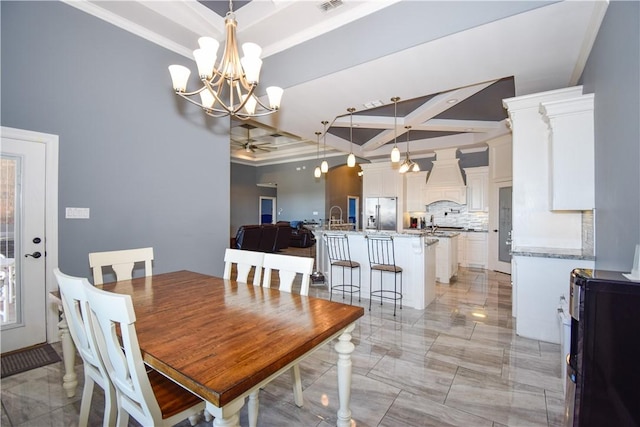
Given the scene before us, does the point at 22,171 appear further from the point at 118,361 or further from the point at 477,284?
the point at 477,284

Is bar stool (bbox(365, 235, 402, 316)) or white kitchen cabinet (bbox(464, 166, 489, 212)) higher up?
white kitchen cabinet (bbox(464, 166, 489, 212))

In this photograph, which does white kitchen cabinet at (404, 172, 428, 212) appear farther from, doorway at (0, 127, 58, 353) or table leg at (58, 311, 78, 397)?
table leg at (58, 311, 78, 397)

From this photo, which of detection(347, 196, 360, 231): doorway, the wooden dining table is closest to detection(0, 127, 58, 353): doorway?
the wooden dining table

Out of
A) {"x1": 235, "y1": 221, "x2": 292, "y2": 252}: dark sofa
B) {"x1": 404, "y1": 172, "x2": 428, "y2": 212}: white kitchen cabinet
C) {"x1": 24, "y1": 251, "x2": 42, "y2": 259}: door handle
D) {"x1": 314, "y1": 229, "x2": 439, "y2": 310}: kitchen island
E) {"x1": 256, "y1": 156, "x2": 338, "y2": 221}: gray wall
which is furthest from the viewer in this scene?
{"x1": 256, "y1": 156, "x2": 338, "y2": 221}: gray wall

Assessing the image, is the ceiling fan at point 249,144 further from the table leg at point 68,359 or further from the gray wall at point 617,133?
the gray wall at point 617,133

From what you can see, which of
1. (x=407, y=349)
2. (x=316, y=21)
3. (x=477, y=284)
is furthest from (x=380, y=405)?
(x=477, y=284)

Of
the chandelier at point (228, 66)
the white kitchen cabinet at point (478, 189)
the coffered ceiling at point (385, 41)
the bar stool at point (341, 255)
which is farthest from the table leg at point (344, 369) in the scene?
the white kitchen cabinet at point (478, 189)

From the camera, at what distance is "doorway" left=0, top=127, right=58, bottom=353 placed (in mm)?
2551

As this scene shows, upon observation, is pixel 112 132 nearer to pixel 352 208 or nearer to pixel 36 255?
pixel 36 255

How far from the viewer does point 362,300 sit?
14.0 ft

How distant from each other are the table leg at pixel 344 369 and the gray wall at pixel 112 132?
282 cm

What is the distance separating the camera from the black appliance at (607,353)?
882 millimetres

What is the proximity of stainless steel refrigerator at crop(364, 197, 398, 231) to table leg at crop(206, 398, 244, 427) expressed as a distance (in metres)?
7.46

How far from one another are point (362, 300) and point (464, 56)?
3261mm
